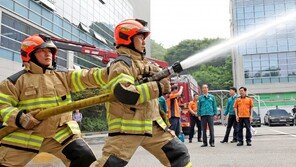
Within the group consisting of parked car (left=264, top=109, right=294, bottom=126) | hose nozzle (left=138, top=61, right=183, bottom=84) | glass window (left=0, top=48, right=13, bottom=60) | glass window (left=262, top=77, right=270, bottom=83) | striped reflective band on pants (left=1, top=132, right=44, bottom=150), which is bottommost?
parked car (left=264, top=109, right=294, bottom=126)

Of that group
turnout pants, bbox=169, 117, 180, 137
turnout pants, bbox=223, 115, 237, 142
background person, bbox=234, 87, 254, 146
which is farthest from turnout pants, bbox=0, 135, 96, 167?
turnout pants, bbox=223, 115, 237, 142

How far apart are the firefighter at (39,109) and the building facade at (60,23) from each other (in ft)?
38.8

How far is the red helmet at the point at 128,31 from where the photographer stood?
3.42m

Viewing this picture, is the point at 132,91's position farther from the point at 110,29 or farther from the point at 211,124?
the point at 110,29

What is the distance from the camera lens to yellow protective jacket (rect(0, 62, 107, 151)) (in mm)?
3627

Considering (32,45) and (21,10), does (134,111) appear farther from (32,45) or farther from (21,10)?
(21,10)

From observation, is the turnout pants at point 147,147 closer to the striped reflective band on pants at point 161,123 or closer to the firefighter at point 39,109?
the striped reflective band on pants at point 161,123

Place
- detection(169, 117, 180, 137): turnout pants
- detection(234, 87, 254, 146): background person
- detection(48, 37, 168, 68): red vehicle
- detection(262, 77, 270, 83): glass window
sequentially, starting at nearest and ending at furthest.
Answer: detection(169, 117, 180, 137): turnout pants → detection(234, 87, 254, 146): background person → detection(48, 37, 168, 68): red vehicle → detection(262, 77, 270, 83): glass window

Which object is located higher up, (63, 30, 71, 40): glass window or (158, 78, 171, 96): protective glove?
(63, 30, 71, 40): glass window

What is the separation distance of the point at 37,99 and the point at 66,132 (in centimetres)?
42

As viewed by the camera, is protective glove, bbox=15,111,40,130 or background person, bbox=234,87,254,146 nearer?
protective glove, bbox=15,111,40,130

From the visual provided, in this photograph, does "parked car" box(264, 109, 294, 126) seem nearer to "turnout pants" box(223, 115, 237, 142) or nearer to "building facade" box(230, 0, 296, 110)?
"turnout pants" box(223, 115, 237, 142)

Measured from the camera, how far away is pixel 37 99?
3.71 m

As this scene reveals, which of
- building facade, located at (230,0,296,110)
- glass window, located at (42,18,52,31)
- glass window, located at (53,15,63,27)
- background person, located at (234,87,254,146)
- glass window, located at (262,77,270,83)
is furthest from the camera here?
glass window, located at (262,77,270,83)
